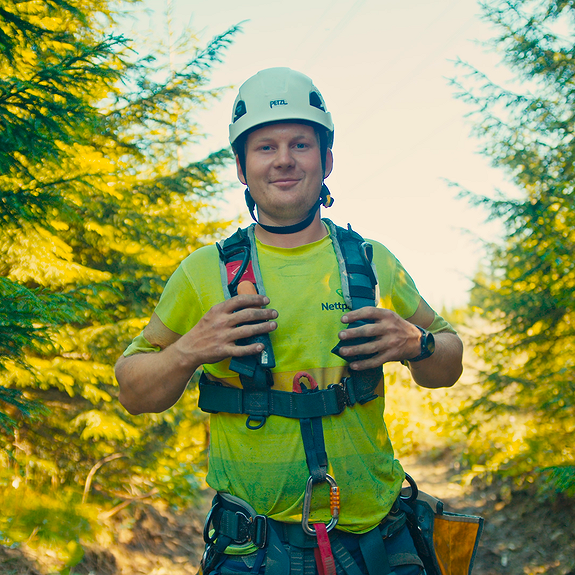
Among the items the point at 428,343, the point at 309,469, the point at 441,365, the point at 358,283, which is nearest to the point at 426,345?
the point at 428,343

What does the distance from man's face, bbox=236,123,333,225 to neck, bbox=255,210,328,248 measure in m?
0.07

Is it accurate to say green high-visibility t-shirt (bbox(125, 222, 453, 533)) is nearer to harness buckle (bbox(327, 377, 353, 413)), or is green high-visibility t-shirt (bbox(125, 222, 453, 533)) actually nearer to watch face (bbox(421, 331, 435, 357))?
harness buckle (bbox(327, 377, 353, 413))

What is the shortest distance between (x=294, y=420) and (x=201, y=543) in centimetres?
527

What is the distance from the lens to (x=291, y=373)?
Result: 2156 mm

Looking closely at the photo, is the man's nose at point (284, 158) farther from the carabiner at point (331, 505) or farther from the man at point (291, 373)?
the carabiner at point (331, 505)

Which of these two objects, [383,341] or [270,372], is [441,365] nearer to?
[383,341]

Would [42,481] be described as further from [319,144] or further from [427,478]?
[427,478]

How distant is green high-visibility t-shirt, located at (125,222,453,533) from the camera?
2066 mm

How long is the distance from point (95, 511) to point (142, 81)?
17.2ft

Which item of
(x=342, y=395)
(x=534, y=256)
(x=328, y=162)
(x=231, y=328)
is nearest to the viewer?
(x=231, y=328)

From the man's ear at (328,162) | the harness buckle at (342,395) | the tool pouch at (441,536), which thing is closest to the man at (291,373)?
the harness buckle at (342,395)

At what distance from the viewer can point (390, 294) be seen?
2438 mm

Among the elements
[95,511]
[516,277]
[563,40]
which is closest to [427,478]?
[516,277]

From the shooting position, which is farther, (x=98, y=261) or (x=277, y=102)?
(x=98, y=261)
